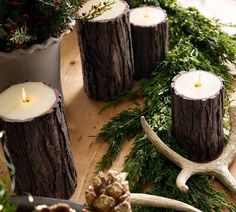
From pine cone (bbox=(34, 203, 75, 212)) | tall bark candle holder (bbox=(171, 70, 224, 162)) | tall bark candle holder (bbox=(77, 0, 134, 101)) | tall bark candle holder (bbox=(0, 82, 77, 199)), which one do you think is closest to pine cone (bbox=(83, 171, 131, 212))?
pine cone (bbox=(34, 203, 75, 212))

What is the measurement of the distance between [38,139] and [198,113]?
0.37 metres

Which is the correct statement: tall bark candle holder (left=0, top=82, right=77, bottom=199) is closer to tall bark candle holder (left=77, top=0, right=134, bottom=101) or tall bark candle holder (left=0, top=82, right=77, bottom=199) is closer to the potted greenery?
the potted greenery

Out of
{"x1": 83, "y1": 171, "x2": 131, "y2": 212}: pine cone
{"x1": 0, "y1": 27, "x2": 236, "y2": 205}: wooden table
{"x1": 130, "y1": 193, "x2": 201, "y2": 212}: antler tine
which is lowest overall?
{"x1": 0, "y1": 27, "x2": 236, "y2": 205}: wooden table

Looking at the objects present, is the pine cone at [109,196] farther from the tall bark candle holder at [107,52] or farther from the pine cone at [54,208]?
the tall bark candle holder at [107,52]

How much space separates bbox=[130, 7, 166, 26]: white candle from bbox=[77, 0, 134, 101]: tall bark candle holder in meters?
0.07

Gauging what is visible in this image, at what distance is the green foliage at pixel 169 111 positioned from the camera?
117 centimetres

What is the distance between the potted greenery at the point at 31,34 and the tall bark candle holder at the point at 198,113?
28cm

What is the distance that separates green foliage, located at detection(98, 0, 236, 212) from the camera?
1175 millimetres

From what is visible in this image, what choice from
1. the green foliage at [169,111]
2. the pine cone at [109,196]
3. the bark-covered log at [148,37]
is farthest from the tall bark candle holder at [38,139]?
the bark-covered log at [148,37]

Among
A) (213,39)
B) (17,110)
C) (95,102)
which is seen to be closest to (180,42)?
(213,39)

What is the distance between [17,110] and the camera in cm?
111

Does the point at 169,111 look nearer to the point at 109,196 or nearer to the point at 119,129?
the point at 119,129

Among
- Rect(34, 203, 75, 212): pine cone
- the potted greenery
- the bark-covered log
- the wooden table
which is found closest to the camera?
Rect(34, 203, 75, 212): pine cone

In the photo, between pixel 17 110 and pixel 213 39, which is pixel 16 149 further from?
pixel 213 39
